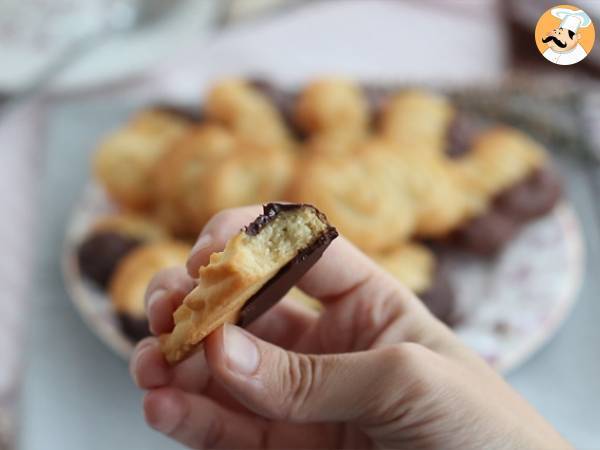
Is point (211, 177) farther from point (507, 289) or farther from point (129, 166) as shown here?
point (507, 289)

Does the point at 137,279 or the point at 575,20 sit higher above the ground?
the point at 575,20

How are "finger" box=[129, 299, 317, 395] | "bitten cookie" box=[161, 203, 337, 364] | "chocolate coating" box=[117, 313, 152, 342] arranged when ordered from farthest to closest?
"chocolate coating" box=[117, 313, 152, 342], "finger" box=[129, 299, 317, 395], "bitten cookie" box=[161, 203, 337, 364]

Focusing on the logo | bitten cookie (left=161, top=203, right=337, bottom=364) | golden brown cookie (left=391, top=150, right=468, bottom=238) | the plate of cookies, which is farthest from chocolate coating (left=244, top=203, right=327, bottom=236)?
golden brown cookie (left=391, top=150, right=468, bottom=238)

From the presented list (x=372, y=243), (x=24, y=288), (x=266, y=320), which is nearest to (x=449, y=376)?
(x=266, y=320)

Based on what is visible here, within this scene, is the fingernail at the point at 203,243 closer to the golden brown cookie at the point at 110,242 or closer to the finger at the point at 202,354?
the finger at the point at 202,354

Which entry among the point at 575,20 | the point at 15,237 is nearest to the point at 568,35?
the point at 575,20

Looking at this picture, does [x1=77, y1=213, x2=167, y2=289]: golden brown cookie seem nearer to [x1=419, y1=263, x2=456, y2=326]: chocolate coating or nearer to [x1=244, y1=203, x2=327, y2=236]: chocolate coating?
[x1=419, y1=263, x2=456, y2=326]: chocolate coating
